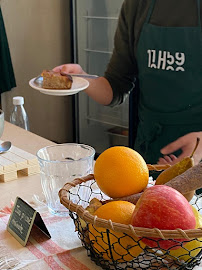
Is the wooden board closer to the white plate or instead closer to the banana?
the white plate

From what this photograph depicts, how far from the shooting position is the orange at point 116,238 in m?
0.78

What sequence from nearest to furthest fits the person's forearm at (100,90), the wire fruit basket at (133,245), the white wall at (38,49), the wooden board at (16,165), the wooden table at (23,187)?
the wire fruit basket at (133,245)
the wooden table at (23,187)
the wooden board at (16,165)
the person's forearm at (100,90)
the white wall at (38,49)

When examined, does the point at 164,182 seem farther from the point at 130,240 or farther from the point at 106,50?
the point at 106,50

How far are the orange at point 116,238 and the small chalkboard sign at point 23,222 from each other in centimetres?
17

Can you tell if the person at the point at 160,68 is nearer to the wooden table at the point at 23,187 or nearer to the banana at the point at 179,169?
the wooden table at the point at 23,187

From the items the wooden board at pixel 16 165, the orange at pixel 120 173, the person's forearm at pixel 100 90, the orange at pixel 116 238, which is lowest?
the wooden board at pixel 16 165

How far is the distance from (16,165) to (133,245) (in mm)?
681

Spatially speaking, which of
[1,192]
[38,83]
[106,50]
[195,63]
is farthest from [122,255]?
[106,50]

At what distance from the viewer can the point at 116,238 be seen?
2.56 feet

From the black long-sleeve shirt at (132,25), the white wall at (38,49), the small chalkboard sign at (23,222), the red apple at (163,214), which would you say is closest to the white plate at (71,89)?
the black long-sleeve shirt at (132,25)

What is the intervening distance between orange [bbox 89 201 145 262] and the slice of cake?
42.3 inches

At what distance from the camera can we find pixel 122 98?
206 centimetres

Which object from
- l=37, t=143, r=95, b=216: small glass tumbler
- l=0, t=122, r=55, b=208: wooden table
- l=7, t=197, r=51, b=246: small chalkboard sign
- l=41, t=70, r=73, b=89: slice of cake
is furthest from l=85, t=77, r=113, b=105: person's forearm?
l=7, t=197, r=51, b=246: small chalkboard sign

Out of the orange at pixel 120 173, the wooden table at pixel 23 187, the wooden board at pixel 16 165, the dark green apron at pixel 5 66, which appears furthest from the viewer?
the dark green apron at pixel 5 66
